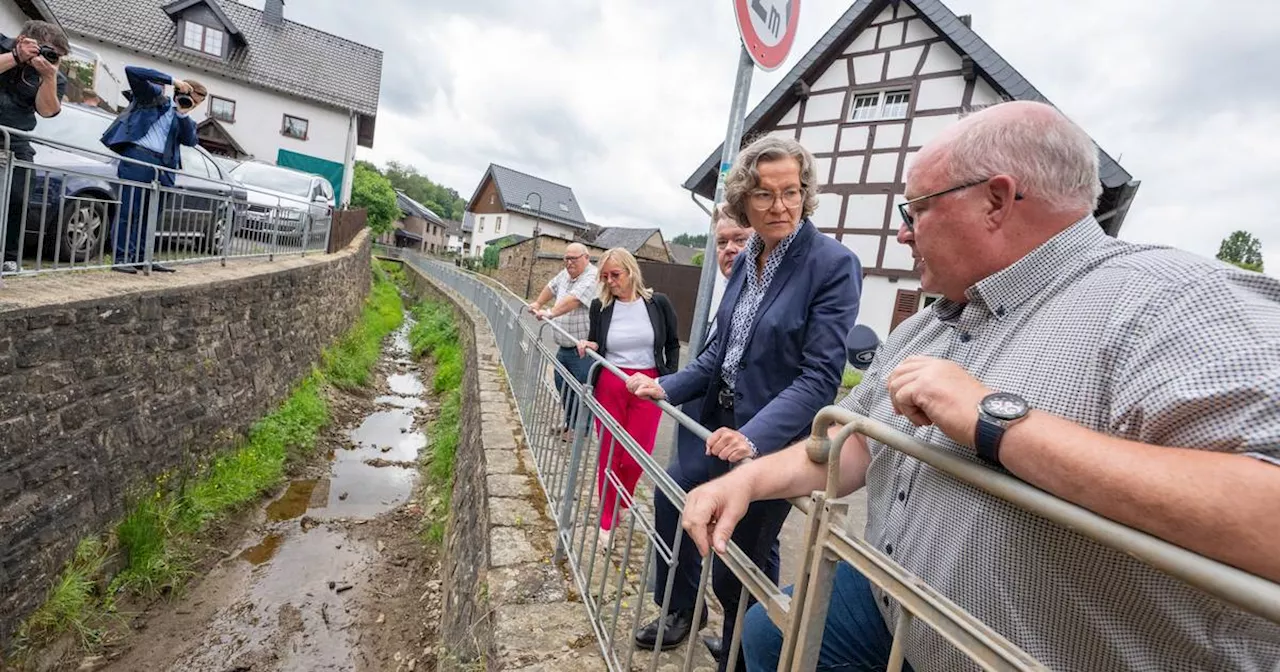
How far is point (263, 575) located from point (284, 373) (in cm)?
371

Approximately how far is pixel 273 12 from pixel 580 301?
98.0 feet

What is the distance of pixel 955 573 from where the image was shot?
1076 mm

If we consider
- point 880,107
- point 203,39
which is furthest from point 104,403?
point 203,39

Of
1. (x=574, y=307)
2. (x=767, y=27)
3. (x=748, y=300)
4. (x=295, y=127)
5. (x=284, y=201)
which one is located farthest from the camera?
(x=295, y=127)

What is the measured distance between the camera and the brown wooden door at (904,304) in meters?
12.0

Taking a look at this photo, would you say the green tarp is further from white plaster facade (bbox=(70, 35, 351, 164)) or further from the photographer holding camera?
the photographer holding camera

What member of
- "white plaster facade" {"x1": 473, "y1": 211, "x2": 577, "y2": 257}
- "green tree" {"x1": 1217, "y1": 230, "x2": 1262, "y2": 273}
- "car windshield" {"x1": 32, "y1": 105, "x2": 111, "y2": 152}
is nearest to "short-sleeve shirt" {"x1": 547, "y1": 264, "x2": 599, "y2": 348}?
"car windshield" {"x1": 32, "y1": 105, "x2": 111, "y2": 152}

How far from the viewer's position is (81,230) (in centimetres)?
432

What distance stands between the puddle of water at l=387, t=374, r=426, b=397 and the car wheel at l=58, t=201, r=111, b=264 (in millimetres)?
6021

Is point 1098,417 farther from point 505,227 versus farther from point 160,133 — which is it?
point 505,227

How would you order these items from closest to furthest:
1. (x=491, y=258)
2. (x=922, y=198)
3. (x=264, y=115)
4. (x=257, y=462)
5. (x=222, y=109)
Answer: (x=922, y=198) → (x=257, y=462) → (x=222, y=109) → (x=264, y=115) → (x=491, y=258)

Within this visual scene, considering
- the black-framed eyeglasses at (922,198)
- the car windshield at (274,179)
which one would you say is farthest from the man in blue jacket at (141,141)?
the black-framed eyeglasses at (922,198)

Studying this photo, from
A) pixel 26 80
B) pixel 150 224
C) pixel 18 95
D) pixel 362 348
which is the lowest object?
pixel 362 348

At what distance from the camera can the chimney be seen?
26.2 meters
